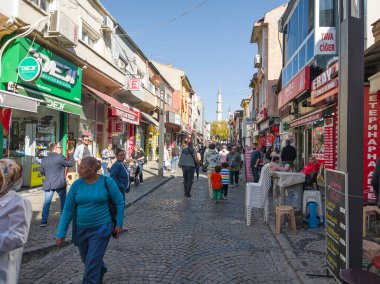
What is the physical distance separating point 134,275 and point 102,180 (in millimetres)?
1459

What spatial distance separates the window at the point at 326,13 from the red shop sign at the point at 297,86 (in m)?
1.67

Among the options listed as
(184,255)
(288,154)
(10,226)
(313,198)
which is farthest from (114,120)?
(10,226)

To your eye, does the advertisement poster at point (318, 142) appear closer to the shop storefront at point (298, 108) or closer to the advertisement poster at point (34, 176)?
the shop storefront at point (298, 108)

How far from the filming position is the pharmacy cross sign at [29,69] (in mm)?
9555

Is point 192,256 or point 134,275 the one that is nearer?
point 134,275

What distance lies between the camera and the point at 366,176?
9383 millimetres

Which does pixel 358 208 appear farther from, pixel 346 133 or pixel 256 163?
pixel 256 163

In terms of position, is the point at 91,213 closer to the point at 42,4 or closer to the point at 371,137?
the point at 371,137

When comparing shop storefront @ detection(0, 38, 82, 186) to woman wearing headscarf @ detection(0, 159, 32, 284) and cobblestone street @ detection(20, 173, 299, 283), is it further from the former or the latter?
woman wearing headscarf @ detection(0, 159, 32, 284)

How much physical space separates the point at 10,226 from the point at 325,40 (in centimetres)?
1243

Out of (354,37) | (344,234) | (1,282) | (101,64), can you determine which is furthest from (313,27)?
(1,282)

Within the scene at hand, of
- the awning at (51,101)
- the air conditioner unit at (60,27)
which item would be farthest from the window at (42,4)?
the awning at (51,101)

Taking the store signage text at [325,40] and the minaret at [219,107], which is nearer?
the store signage text at [325,40]

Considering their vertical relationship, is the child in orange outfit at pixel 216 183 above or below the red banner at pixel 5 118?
below
